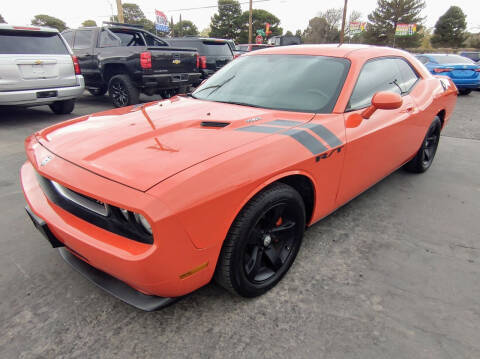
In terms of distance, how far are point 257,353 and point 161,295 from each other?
55 centimetres

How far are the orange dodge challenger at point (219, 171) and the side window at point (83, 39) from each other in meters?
6.03

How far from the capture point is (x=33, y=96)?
5.43m

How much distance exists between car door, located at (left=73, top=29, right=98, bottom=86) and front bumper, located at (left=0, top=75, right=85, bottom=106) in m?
1.53

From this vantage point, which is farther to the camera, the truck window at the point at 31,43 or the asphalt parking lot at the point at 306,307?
the truck window at the point at 31,43

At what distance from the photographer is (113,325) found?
1693mm

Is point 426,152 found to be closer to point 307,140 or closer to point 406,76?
point 406,76

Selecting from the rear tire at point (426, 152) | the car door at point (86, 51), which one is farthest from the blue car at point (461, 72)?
the car door at point (86, 51)

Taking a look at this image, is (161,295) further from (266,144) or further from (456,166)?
(456,166)

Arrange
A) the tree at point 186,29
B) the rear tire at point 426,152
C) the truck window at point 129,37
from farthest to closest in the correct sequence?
the tree at point 186,29, the truck window at point 129,37, the rear tire at point 426,152

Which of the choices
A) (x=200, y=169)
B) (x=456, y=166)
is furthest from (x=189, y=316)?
Answer: (x=456, y=166)

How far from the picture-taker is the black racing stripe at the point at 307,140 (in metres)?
1.87

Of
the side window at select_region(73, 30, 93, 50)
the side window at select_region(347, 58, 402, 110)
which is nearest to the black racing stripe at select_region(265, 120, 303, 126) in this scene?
the side window at select_region(347, 58, 402, 110)

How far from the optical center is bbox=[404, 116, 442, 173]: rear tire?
364cm

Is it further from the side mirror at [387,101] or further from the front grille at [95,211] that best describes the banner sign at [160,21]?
the front grille at [95,211]
